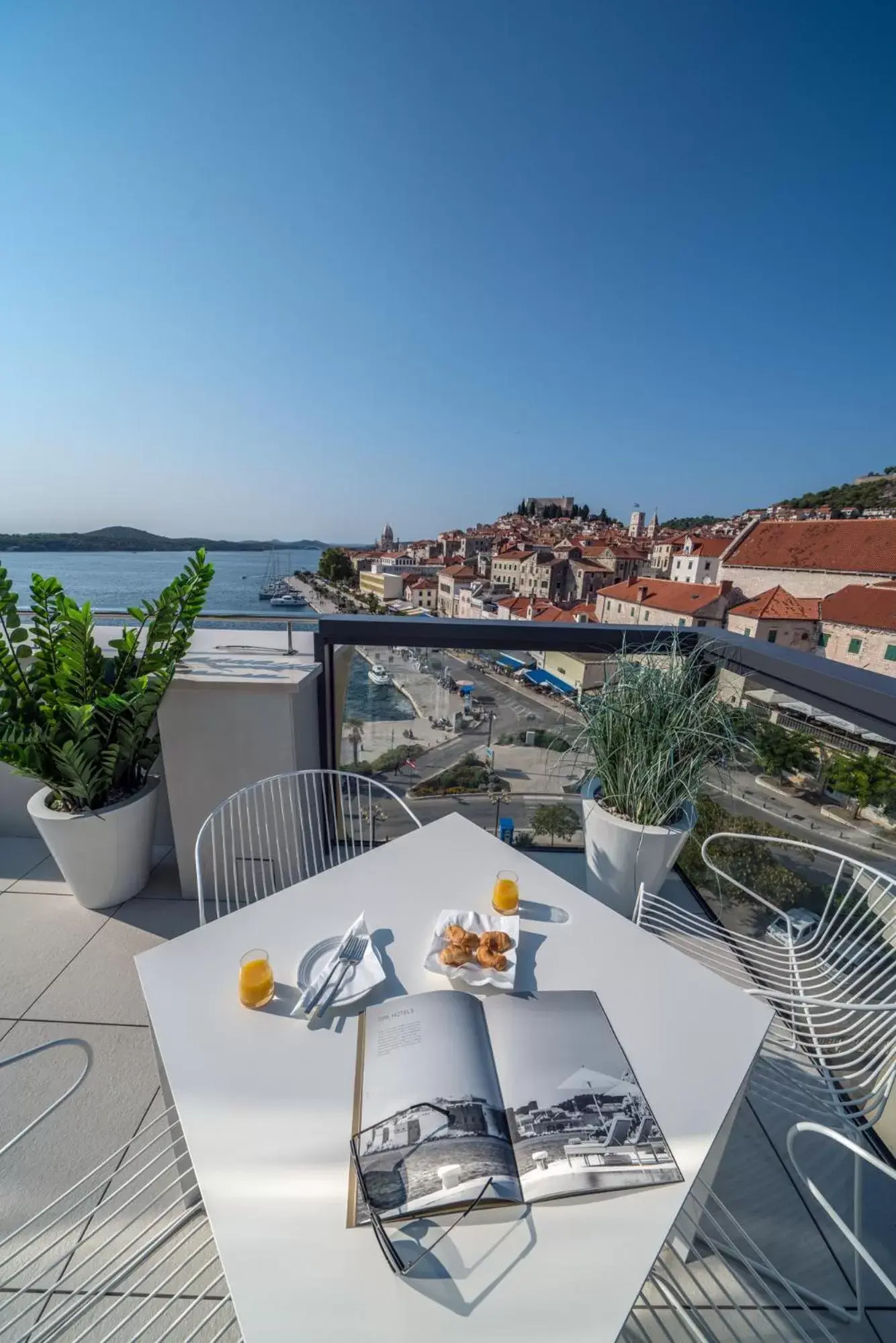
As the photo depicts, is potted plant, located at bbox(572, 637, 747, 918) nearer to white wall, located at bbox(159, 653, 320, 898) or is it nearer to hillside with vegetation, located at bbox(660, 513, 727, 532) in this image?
white wall, located at bbox(159, 653, 320, 898)

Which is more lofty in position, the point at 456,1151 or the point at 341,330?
the point at 341,330

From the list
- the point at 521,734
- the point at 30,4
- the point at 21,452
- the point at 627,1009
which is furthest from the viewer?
the point at 21,452

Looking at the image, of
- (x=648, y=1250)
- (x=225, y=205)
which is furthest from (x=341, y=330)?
(x=648, y=1250)

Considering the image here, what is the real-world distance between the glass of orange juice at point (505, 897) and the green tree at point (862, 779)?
4.26 feet

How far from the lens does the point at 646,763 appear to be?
1966 mm

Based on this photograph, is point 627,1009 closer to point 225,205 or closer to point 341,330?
point 225,205

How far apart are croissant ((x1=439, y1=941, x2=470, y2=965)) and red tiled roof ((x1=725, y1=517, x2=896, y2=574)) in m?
15.6

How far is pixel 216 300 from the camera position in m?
5.93

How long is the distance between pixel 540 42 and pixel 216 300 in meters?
4.11

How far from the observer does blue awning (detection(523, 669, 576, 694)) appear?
2.33 m

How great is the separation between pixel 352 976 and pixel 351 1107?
22cm

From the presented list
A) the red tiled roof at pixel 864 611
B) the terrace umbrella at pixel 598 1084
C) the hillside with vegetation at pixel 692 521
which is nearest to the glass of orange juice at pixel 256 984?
the terrace umbrella at pixel 598 1084

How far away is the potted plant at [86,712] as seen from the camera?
1.86 meters

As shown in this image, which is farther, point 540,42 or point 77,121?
point 540,42
